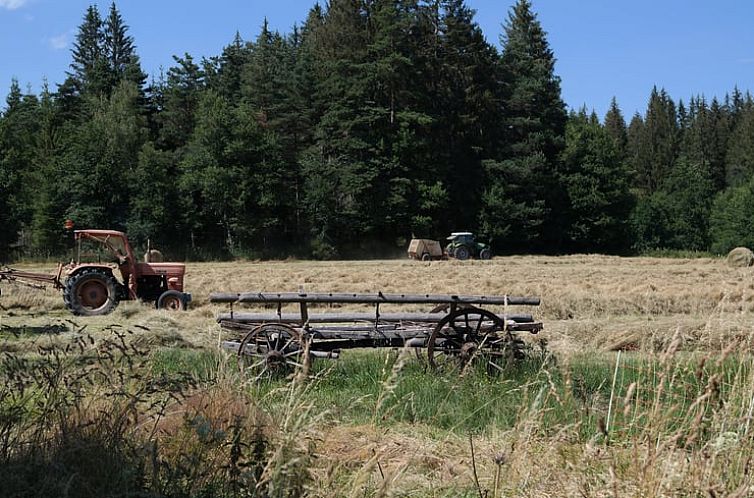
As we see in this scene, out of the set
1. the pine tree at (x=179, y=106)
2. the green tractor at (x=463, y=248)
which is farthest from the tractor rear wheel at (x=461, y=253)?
the pine tree at (x=179, y=106)

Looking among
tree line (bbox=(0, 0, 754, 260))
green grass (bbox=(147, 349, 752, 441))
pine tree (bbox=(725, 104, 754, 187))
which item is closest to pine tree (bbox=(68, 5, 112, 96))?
tree line (bbox=(0, 0, 754, 260))

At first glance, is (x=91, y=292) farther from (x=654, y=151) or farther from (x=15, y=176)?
(x=654, y=151)

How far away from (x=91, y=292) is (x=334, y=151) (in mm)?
31222

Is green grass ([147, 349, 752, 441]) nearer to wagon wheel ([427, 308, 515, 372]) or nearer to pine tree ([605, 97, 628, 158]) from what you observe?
wagon wheel ([427, 308, 515, 372])

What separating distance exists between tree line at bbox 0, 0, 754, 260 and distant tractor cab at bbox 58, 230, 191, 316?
2386 cm

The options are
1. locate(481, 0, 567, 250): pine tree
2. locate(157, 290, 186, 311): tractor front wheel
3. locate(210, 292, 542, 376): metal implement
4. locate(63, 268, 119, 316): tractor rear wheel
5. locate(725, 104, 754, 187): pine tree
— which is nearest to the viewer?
locate(210, 292, 542, 376): metal implement

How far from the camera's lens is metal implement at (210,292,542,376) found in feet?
28.1

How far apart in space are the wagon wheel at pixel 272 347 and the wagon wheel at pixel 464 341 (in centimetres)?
167

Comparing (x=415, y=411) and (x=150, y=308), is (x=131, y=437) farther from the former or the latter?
(x=150, y=308)

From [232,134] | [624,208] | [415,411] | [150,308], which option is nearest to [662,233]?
[624,208]

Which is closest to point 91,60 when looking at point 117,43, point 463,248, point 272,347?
point 117,43

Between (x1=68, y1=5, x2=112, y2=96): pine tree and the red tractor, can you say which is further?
(x1=68, y1=5, x2=112, y2=96): pine tree

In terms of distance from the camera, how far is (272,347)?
28.4 ft

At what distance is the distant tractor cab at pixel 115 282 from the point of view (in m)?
15.3
